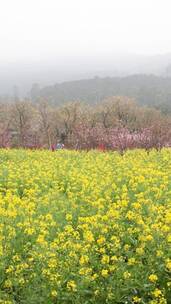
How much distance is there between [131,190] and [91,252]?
377cm

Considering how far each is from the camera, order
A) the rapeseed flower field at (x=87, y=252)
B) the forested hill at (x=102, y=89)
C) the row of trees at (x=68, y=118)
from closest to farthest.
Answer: the rapeseed flower field at (x=87, y=252)
the row of trees at (x=68, y=118)
the forested hill at (x=102, y=89)

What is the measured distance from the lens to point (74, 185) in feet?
39.3

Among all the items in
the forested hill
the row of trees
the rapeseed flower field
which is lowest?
the forested hill

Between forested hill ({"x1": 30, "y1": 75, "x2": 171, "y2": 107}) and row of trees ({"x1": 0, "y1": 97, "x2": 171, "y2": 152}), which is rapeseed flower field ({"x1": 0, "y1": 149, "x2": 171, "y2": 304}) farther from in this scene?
forested hill ({"x1": 30, "y1": 75, "x2": 171, "y2": 107})

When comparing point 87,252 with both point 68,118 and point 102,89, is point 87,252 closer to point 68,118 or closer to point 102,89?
point 68,118

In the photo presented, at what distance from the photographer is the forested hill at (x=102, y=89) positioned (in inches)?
5413

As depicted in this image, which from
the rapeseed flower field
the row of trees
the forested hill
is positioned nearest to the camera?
the rapeseed flower field

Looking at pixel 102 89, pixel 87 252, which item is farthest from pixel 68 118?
pixel 102 89

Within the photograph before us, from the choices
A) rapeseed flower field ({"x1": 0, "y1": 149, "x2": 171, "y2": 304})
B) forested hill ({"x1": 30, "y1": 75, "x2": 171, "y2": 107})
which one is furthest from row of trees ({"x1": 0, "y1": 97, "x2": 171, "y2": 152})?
forested hill ({"x1": 30, "y1": 75, "x2": 171, "y2": 107})

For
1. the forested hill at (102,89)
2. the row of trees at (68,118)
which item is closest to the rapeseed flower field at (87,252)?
the row of trees at (68,118)

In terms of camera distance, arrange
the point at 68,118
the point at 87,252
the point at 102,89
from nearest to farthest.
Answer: the point at 87,252 → the point at 68,118 → the point at 102,89

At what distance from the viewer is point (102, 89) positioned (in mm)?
159375

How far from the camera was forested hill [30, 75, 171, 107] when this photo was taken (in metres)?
138

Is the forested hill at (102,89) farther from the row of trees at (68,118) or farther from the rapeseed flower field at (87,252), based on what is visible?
the rapeseed flower field at (87,252)
